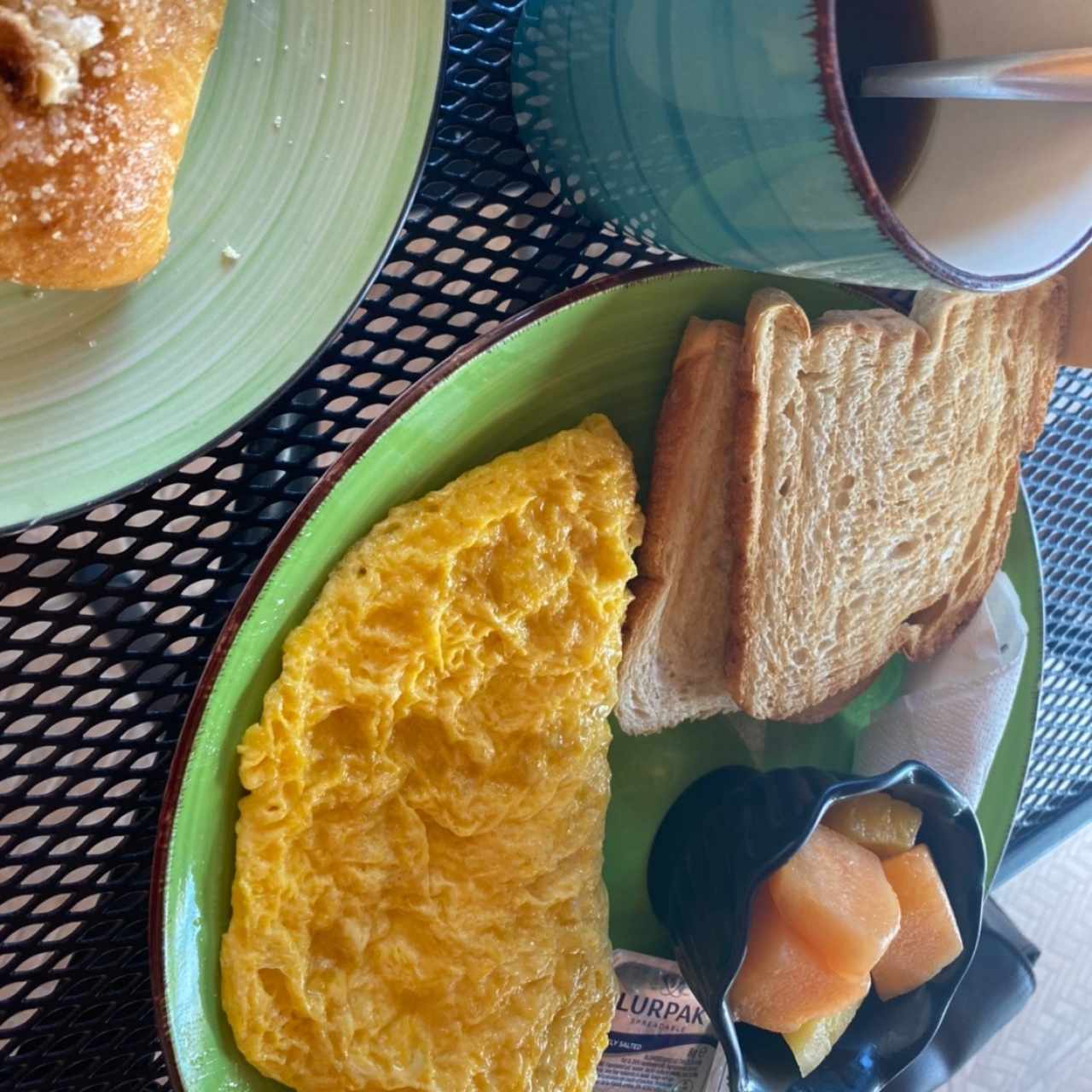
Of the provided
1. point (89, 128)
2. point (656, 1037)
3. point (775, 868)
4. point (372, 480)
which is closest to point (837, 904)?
point (775, 868)

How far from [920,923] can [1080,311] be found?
0.67m

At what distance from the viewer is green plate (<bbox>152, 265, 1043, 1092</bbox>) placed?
29.5 inches

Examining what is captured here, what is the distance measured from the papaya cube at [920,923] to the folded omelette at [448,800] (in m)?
0.28

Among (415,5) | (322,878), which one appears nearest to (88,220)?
(415,5)

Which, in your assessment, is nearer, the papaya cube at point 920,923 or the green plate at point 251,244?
the green plate at point 251,244

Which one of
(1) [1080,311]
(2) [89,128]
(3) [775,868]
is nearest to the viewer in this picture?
(2) [89,128]

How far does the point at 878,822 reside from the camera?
0.97 meters

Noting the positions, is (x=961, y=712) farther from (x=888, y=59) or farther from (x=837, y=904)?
(x=888, y=59)

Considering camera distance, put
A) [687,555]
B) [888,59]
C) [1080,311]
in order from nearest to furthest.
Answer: [888,59] < [687,555] < [1080,311]

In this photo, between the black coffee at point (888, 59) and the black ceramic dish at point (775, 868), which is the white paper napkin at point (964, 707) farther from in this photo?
the black coffee at point (888, 59)

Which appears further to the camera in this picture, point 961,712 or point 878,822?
point 961,712

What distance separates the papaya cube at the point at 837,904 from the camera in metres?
0.90

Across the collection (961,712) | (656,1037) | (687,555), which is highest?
(687,555)

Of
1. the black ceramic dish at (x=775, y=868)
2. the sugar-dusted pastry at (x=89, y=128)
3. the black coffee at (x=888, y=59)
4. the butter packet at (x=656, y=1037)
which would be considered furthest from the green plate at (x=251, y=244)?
the butter packet at (x=656, y=1037)
